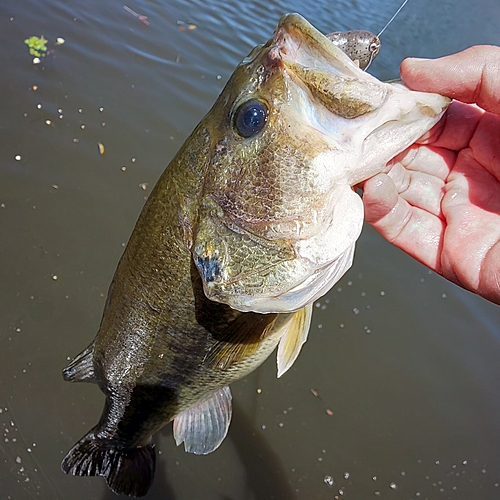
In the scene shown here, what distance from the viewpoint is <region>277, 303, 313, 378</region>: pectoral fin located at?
5.50 feet

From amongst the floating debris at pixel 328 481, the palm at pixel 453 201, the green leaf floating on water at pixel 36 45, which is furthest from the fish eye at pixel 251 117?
the green leaf floating on water at pixel 36 45

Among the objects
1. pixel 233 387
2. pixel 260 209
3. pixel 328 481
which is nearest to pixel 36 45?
pixel 233 387

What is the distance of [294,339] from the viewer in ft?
5.55

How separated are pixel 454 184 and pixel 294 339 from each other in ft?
3.20

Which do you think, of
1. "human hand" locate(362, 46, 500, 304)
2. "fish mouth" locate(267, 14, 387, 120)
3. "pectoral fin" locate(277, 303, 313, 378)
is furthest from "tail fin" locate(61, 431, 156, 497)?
"fish mouth" locate(267, 14, 387, 120)

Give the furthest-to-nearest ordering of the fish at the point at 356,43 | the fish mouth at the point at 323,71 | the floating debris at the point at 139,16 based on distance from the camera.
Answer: the floating debris at the point at 139,16, the fish at the point at 356,43, the fish mouth at the point at 323,71

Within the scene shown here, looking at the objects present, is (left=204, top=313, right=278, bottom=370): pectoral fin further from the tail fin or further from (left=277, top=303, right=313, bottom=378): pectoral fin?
the tail fin

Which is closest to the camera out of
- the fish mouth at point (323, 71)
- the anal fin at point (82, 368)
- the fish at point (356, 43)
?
the fish mouth at point (323, 71)

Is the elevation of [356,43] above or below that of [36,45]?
above

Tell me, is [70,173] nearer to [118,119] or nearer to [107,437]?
[118,119]

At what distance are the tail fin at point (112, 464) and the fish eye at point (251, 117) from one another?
5.22ft

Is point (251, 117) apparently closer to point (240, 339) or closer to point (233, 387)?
point (240, 339)

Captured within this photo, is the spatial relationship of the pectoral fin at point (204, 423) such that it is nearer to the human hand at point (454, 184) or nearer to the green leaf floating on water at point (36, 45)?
the human hand at point (454, 184)

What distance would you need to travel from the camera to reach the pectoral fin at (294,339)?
1.68 metres
